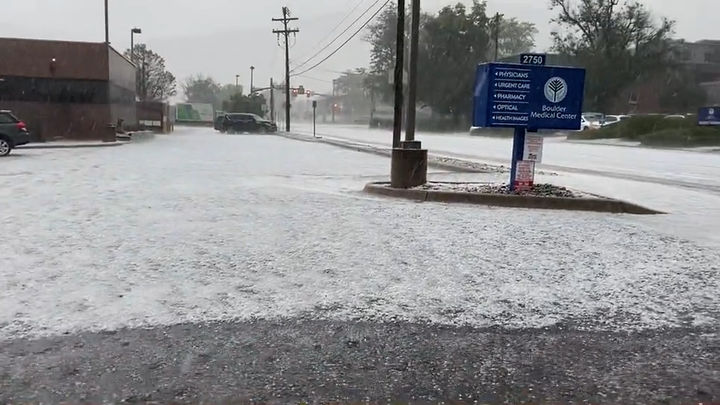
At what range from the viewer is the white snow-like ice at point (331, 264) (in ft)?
16.4

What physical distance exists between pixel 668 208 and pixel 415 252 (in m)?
5.85

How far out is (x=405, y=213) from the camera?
952 cm

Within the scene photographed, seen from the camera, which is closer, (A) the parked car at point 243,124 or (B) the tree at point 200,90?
(A) the parked car at point 243,124

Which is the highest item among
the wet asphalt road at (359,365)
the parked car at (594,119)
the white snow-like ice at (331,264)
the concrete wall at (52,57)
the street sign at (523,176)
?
the concrete wall at (52,57)

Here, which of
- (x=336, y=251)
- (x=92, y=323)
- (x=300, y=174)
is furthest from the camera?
(x=300, y=174)

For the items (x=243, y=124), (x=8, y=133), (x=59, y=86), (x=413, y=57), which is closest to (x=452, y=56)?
(x=243, y=124)

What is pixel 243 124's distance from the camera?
5197 cm

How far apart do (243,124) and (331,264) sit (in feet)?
Result: 154

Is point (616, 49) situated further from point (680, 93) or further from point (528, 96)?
point (528, 96)

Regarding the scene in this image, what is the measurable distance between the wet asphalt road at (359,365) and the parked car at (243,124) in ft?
159

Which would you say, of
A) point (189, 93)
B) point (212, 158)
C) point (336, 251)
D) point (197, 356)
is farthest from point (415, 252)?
point (189, 93)

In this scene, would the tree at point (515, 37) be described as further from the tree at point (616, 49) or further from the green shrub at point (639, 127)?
the green shrub at point (639, 127)

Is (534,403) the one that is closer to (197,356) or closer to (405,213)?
(197,356)

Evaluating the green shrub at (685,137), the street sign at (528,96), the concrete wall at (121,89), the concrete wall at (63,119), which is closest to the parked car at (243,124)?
the concrete wall at (121,89)
